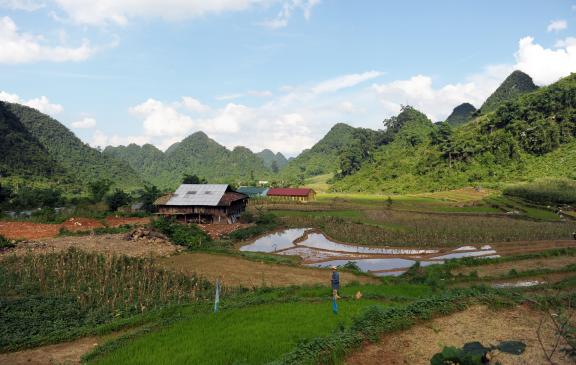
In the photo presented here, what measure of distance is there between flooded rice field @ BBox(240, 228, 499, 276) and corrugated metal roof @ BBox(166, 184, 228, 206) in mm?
9670

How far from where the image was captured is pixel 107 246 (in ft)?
77.8

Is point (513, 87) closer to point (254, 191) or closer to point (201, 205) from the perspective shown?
point (254, 191)

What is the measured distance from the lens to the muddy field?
1131 inches

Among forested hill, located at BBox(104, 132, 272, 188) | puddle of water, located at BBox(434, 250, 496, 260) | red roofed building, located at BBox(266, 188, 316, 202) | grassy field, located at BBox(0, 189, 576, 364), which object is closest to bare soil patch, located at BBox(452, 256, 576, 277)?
grassy field, located at BBox(0, 189, 576, 364)

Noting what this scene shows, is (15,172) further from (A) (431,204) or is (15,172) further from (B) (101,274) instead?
(A) (431,204)

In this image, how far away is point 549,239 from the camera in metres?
27.3

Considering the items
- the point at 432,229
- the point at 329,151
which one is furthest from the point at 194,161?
the point at 432,229

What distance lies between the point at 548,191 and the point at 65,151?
116 m

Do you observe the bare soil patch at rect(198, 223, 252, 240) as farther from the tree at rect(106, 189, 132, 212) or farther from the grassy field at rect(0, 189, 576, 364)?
the tree at rect(106, 189, 132, 212)

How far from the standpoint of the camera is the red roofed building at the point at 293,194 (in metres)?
58.6

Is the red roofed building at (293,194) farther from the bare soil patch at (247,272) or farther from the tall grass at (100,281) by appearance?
the tall grass at (100,281)

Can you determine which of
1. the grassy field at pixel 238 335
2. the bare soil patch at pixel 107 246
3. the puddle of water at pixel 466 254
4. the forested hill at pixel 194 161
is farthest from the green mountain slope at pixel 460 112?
the grassy field at pixel 238 335

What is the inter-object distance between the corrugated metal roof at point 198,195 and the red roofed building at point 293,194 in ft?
64.4

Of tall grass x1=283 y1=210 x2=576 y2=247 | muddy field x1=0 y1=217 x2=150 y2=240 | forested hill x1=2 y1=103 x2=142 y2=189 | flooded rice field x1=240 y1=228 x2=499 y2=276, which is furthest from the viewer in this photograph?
forested hill x1=2 y1=103 x2=142 y2=189
